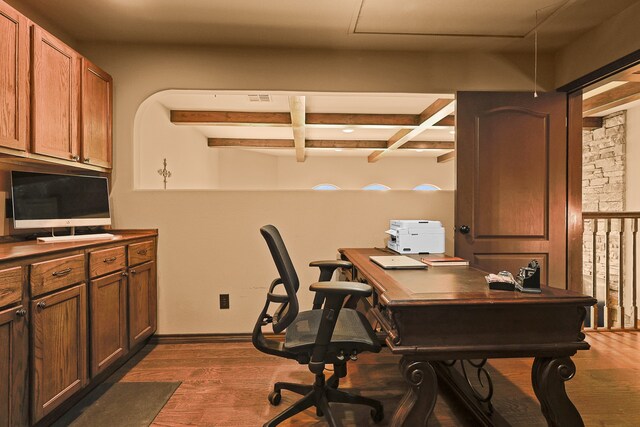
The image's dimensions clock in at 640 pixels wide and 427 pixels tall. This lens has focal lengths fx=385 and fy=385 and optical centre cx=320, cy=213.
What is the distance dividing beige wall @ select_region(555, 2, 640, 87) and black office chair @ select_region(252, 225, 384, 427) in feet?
8.23

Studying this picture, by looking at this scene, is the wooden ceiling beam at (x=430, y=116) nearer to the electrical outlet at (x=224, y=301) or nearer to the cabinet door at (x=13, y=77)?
the electrical outlet at (x=224, y=301)

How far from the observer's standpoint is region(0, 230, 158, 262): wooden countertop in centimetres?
171

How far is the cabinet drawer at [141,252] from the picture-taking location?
2.75 meters

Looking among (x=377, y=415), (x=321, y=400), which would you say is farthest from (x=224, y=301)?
(x=377, y=415)

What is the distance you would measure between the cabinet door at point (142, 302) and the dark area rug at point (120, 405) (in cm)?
37

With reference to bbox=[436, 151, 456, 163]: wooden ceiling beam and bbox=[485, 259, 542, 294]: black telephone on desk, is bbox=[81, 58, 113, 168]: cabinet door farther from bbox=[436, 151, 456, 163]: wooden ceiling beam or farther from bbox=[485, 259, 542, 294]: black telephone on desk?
bbox=[436, 151, 456, 163]: wooden ceiling beam

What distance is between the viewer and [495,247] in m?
3.15

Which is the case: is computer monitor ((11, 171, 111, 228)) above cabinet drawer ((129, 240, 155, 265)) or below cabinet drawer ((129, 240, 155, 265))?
above

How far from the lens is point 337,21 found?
2.76 meters

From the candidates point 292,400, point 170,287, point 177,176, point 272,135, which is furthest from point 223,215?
point 272,135

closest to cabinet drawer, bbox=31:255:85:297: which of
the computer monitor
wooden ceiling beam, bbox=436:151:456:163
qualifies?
the computer monitor

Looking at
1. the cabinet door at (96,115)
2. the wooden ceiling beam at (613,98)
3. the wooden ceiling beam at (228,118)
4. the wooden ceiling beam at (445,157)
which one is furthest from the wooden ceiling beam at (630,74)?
the wooden ceiling beam at (445,157)

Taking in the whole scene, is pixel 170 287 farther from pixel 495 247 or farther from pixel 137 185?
pixel 495 247

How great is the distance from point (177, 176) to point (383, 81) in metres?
3.02
